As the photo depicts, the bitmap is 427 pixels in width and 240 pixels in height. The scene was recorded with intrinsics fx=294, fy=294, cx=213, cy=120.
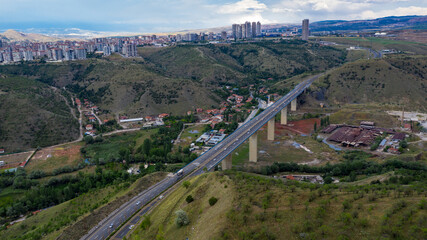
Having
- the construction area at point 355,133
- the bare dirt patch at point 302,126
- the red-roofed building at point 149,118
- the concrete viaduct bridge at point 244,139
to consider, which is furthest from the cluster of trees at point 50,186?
the construction area at point 355,133

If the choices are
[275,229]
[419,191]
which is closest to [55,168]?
[275,229]

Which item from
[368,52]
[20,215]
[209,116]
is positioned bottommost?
[20,215]

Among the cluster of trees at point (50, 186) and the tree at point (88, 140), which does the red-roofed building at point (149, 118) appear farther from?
the cluster of trees at point (50, 186)

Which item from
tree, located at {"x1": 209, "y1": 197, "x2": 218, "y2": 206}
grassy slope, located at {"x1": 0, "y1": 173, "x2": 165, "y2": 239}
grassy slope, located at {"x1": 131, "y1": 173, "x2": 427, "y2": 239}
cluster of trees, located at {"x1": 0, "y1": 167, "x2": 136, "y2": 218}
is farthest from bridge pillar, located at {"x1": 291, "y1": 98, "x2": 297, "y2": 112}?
tree, located at {"x1": 209, "y1": 197, "x2": 218, "y2": 206}

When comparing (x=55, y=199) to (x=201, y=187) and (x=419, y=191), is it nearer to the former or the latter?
(x=201, y=187)

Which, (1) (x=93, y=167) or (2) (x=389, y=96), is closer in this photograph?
(1) (x=93, y=167)
